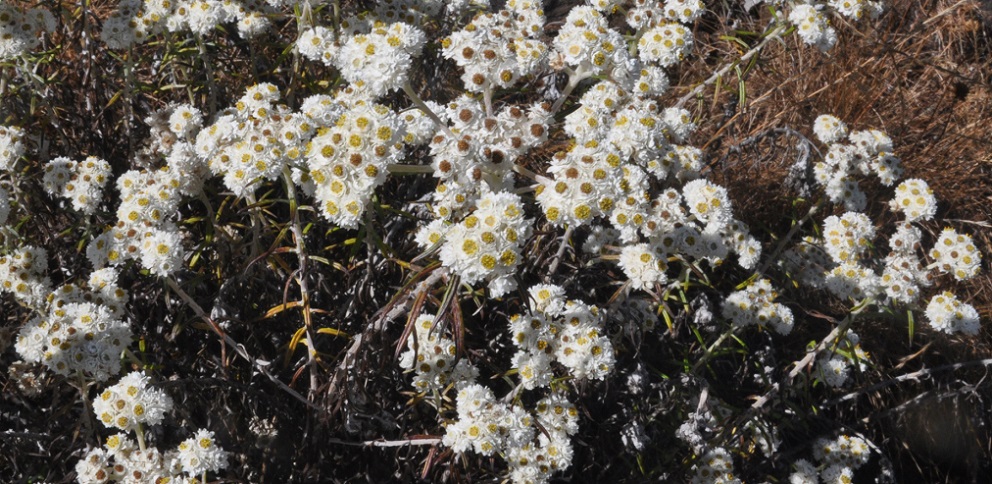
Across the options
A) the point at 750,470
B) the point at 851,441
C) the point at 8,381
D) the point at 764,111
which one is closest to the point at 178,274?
the point at 8,381

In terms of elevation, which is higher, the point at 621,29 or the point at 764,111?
the point at 621,29

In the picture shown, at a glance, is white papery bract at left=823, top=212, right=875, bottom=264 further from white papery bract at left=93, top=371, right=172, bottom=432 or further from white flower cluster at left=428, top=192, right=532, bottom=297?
white papery bract at left=93, top=371, right=172, bottom=432

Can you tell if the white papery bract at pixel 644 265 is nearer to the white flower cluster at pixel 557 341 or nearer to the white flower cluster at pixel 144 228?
the white flower cluster at pixel 557 341

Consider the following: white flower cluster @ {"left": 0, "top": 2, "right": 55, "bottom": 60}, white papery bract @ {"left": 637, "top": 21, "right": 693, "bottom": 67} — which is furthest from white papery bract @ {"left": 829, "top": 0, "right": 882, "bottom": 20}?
white flower cluster @ {"left": 0, "top": 2, "right": 55, "bottom": 60}

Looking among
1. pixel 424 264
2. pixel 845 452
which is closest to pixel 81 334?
pixel 424 264

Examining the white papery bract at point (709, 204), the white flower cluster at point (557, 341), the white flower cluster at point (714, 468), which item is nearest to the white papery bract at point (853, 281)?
the white papery bract at point (709, 204)

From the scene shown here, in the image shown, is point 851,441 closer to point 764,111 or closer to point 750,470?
point 750,470
